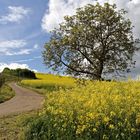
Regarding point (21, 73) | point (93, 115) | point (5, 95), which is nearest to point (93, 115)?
point (93, 115)

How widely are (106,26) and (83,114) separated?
37281mm

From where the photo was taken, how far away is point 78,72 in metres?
50.0

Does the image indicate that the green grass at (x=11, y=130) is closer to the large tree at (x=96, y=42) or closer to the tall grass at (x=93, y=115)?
the tall grass at (x=93, y=115)

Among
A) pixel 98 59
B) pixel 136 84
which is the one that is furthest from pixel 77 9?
pixel 136 84

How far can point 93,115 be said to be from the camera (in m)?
12.0

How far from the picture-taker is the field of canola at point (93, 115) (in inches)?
468

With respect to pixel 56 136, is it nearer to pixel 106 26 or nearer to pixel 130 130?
pixel 130 130

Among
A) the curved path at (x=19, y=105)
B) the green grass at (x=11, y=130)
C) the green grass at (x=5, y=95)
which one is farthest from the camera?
the green grass at (x=5, y=95)

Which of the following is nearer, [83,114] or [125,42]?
[83,114]

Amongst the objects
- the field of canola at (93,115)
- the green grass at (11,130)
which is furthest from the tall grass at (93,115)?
the green grass at (11,130)

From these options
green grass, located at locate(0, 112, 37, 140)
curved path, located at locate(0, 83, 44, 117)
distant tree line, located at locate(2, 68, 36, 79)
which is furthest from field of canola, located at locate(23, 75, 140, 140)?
distant tree line, located at locate(2, 68, 36, 79)

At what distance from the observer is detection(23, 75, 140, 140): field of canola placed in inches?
468

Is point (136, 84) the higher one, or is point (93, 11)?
point (93, 11)

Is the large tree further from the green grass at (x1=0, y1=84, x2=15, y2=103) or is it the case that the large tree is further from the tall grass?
the tall grass
